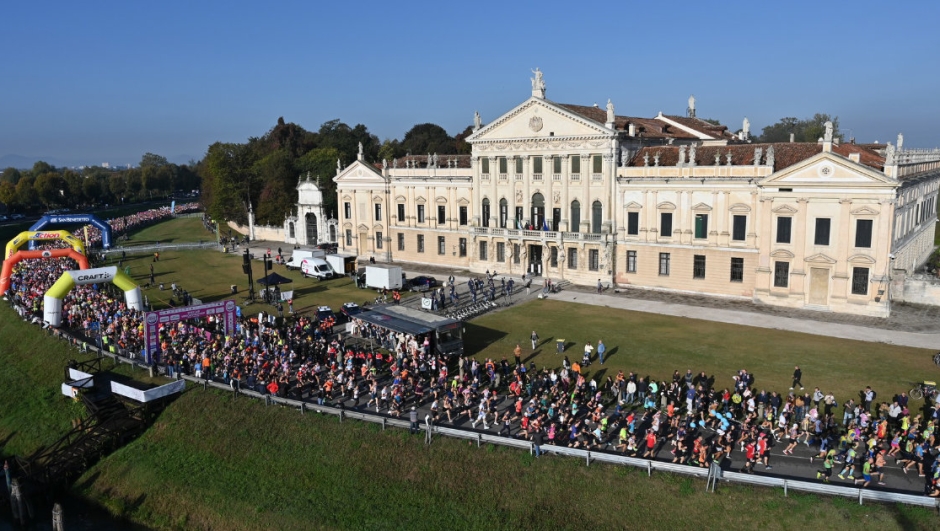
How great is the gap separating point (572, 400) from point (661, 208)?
79.2ft

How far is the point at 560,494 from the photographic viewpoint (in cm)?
2167

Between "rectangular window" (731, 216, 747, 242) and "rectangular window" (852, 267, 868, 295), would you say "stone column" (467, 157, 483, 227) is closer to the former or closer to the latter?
"rectangular window" (731, 216, 747, 242)

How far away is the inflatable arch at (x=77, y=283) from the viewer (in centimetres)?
3747

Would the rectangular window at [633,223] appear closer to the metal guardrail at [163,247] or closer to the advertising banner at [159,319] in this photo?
the advertising banner at [159,319]

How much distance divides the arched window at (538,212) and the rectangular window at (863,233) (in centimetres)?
2115

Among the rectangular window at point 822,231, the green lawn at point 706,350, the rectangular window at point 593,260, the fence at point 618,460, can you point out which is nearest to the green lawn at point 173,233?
the rectangular window at point 593,260

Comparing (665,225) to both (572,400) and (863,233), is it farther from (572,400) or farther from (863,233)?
(572,400)

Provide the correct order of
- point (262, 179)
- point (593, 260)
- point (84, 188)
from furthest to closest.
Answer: point (84, 188) < point (262, 179) < point (593, 260)

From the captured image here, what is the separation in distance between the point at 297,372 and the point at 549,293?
22245 mm

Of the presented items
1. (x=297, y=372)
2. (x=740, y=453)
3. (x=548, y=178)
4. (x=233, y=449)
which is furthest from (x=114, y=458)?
(x=548, y=178)

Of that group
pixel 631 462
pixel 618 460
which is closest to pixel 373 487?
pixel 618 460

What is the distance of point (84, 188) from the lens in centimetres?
13450

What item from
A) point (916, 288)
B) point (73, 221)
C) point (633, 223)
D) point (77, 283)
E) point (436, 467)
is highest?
point (633, 223)

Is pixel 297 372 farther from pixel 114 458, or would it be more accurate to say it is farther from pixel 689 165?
pixel 689 165
